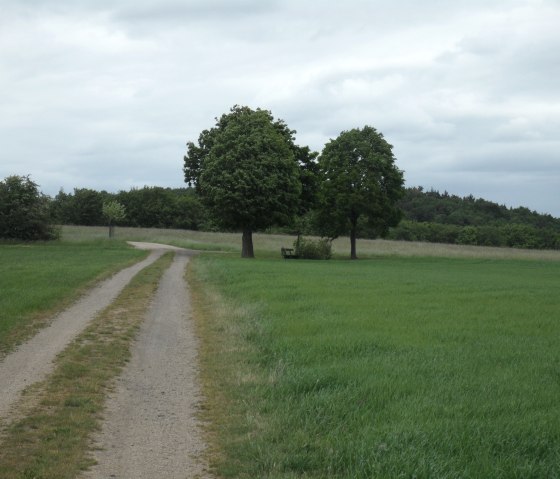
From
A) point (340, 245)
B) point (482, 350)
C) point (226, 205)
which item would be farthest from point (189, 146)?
point (482, 350)

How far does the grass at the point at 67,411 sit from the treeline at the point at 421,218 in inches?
3478

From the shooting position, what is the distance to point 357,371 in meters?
Result: 8.50

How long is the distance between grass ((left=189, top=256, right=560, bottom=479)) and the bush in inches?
1445

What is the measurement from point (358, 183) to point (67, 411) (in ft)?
157

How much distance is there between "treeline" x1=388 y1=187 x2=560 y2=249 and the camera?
119m

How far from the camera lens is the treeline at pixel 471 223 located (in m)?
119

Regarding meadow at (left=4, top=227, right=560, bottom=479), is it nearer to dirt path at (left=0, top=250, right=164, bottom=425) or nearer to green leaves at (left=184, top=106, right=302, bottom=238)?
dirt path at (left=0, top=250, right=164, bottom=425)

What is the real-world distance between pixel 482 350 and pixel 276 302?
7.70m

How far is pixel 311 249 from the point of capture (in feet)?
173

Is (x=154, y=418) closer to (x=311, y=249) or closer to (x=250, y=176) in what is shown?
(x=250, y=176)

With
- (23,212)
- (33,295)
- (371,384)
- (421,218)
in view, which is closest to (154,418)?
(371,384)

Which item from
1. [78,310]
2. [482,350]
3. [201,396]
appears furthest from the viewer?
[78,310]

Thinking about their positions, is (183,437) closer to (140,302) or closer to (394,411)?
(394,411)

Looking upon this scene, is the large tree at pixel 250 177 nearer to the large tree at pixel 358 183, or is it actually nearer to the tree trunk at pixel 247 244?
the tree trunk at pixel 247 244
